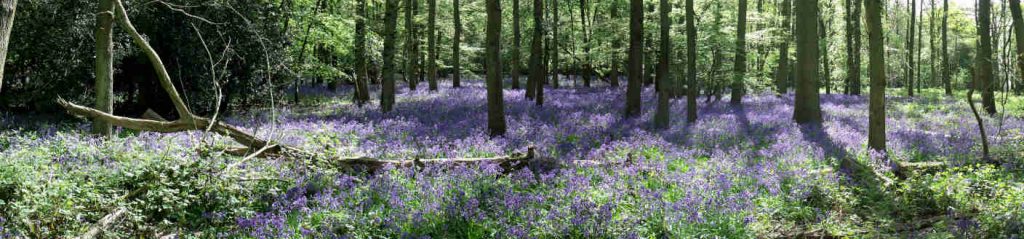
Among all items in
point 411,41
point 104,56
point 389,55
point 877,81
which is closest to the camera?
point 104,56

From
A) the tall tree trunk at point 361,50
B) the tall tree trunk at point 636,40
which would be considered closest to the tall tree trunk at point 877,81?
the tall tree trunk at point 636,40

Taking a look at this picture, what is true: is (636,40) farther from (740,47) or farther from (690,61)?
(740,47)

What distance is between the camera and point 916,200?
731 cm

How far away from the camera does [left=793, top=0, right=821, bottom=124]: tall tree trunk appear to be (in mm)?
15367

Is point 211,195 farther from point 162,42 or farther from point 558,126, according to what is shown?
point 162,42

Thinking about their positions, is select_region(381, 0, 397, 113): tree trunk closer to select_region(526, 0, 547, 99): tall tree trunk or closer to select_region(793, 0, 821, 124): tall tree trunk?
select_region(526, 0, 547, 99): tall tree trunk

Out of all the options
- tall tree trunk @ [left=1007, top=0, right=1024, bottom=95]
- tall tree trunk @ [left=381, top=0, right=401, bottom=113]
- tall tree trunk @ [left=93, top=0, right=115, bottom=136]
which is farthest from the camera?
tall tree trunk @ [left=381, top=0, right=401, bottom=113]

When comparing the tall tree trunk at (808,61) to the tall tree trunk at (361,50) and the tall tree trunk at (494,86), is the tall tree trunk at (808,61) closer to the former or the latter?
the tall tree trunk at (494,86)

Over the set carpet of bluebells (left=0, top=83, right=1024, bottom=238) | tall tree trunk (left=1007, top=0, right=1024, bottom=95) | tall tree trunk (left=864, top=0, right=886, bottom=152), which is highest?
tall tree trunk (left=1007, top=0, right=1024, bottom=95)

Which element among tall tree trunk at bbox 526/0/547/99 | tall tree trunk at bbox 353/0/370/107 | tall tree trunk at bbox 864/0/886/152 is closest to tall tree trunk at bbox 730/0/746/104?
tall tree trunk at bbox 526/0/547/99

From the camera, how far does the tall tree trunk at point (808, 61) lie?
50.4ft

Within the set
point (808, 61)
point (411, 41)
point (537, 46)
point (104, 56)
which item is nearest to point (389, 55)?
point (537, 46)

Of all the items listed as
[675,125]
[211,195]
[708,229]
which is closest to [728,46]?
[675,125]

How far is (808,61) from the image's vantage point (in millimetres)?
15422
